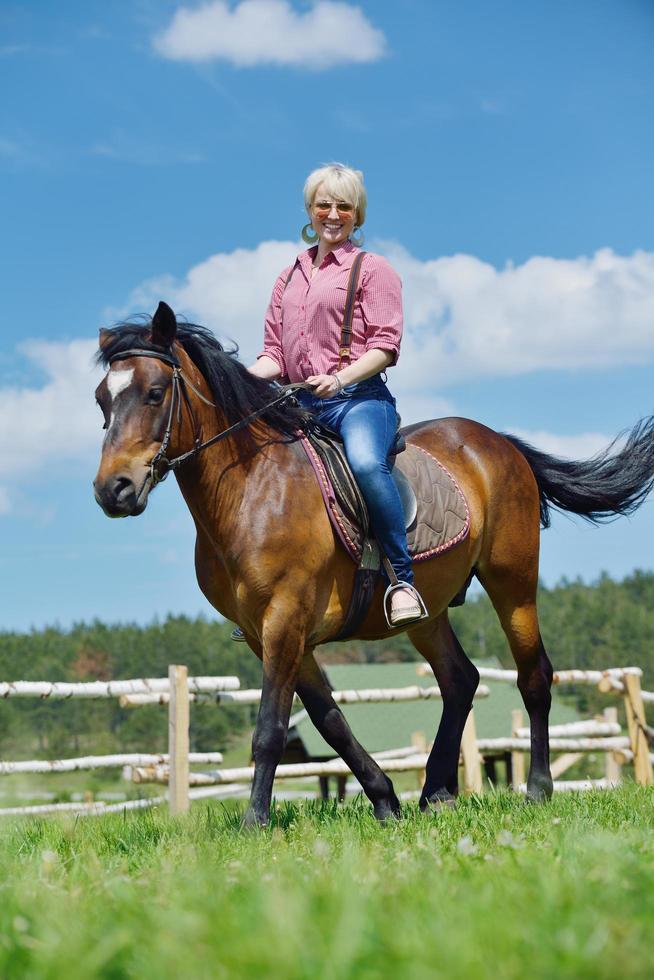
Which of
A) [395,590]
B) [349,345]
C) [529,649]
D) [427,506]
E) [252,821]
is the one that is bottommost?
[252,821]

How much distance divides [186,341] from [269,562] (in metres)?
1.23

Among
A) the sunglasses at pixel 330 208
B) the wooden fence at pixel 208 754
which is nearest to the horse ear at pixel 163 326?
the sunglasses at pixel 330 208

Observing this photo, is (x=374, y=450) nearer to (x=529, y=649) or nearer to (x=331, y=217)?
(x=331, y=217)

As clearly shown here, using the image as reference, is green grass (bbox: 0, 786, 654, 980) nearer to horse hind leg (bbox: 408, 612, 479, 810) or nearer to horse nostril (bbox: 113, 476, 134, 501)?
horse nostril (bbox: 113, 476, 134, 501)

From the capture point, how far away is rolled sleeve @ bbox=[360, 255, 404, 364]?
18.5ft

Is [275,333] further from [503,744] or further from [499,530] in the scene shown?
[503,744]

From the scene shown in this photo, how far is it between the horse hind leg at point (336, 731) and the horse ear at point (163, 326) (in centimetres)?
180

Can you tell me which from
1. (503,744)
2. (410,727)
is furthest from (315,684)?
(410,727)

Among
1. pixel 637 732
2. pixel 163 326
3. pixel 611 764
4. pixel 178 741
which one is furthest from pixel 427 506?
pixel 611 764

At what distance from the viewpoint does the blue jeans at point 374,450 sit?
5453 millimetres

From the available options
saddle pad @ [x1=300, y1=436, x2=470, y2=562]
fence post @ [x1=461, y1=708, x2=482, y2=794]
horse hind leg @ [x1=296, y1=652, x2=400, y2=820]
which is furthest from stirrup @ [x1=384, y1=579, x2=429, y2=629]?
fence post @ [x1=461, y1=708, x2=482, y2=794]

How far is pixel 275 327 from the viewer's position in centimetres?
600

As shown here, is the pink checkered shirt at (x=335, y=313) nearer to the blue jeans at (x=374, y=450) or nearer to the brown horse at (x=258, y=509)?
the blue jeans at (x=374, y=450)

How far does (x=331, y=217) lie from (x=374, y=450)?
1322 millimetres
